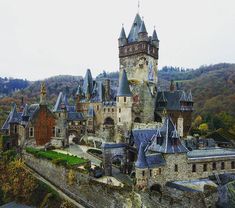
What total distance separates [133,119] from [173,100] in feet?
26.9

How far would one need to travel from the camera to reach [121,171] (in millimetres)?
31484

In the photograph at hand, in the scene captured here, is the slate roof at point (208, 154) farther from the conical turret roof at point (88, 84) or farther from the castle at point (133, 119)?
the conical turret roof at point (88, 84)

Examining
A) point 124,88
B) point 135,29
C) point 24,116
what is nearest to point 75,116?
point 24,116

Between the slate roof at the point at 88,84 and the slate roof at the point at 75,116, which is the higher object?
the slate roof at the point at 88,84

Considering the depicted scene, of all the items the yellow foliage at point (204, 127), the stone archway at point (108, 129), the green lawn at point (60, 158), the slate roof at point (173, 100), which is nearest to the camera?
the green lawn at point (60, 158)

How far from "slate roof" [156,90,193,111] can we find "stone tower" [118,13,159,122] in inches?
59.2

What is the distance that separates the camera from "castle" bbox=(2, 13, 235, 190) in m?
28.1

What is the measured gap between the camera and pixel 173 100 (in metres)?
45.3

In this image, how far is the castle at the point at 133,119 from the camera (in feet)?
92.1

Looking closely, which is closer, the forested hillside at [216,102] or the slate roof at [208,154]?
the slate roof at [208,154]

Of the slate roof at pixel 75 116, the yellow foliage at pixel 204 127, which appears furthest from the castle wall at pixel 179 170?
the yellow foliage at pixel 204 127

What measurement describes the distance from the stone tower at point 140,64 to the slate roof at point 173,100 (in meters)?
1.50

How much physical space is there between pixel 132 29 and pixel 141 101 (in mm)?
12597

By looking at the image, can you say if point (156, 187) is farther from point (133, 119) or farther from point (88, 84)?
point (88, 84)
